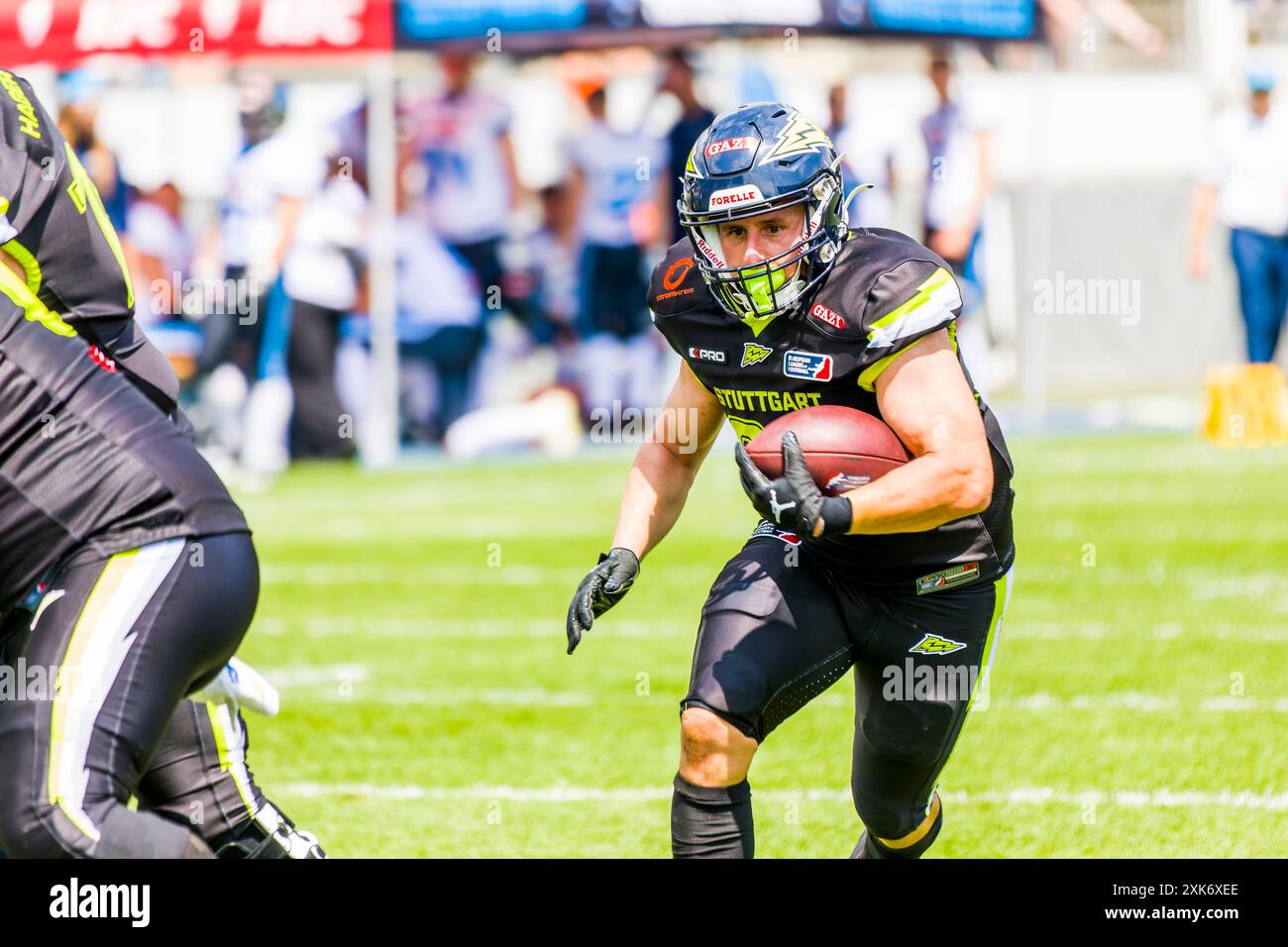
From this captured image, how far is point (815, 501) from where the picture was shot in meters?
3.79

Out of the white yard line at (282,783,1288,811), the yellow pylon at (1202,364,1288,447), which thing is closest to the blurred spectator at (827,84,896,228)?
the yellow pylon at (1202,364,1288,447)

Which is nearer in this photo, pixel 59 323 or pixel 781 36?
pixel 59 323

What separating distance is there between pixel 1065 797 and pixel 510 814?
1590 mm

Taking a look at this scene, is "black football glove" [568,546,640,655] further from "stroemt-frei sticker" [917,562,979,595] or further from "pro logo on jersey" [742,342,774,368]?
"stroemt-frei sticker" [917,562,979,595]

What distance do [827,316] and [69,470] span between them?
64.4 inches

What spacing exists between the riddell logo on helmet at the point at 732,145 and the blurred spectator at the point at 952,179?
33.4 feet

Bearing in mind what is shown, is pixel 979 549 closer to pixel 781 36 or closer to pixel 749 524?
pixel 749 524

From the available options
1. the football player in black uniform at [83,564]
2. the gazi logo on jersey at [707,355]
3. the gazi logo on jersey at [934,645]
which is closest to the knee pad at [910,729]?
the gazi logo on jersey at [934,645]

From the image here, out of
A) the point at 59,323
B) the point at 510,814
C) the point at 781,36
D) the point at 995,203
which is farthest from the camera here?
the point at 995,203

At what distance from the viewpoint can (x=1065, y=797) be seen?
540 centimetres

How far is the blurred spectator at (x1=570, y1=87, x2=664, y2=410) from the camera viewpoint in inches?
556
